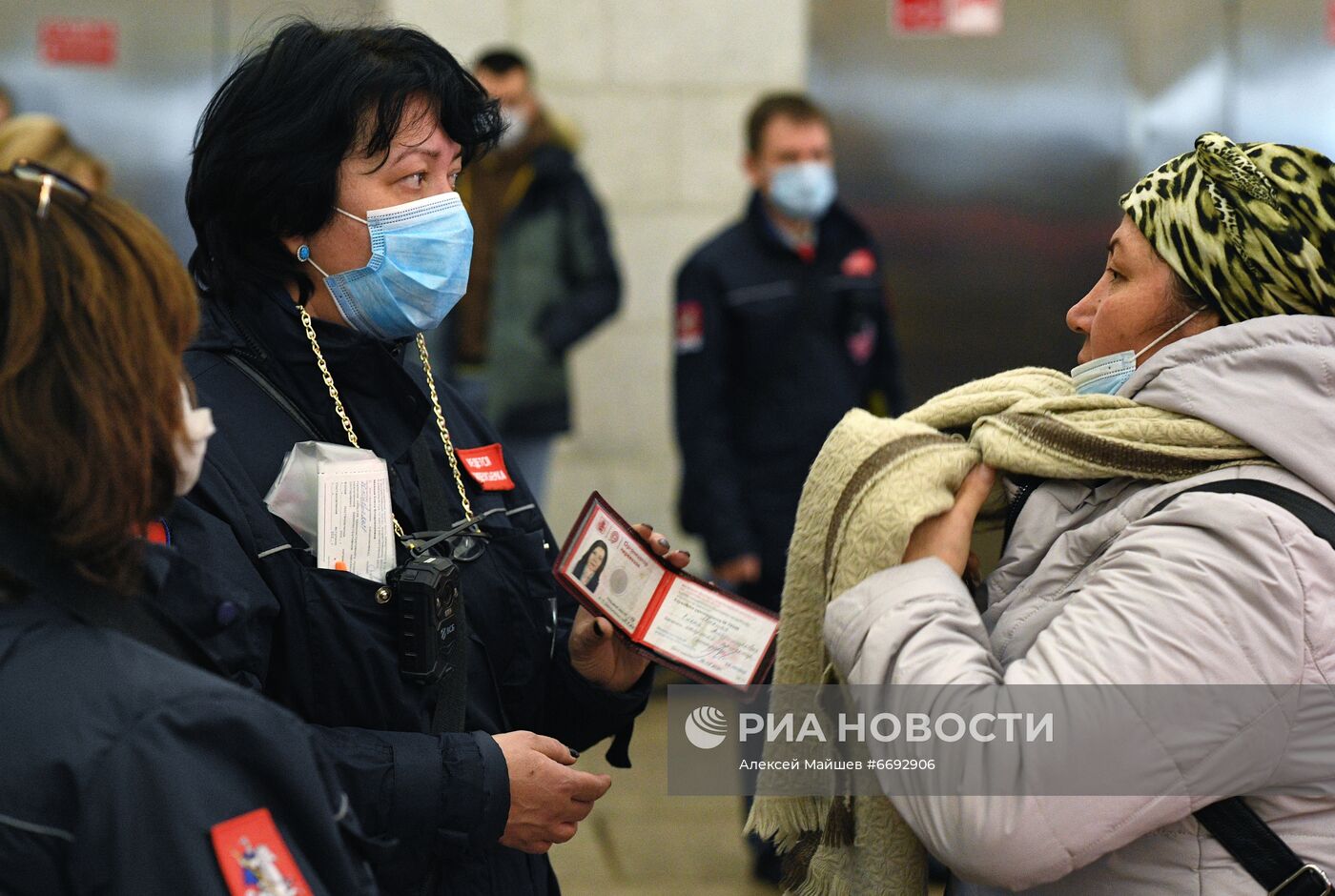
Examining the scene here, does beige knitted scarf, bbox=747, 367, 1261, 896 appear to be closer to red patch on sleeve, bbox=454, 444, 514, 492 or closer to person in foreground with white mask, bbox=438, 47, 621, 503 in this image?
red patch on sleeve, bbox=454, 444, 514, 492

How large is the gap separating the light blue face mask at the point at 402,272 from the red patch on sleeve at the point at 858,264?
2865mm

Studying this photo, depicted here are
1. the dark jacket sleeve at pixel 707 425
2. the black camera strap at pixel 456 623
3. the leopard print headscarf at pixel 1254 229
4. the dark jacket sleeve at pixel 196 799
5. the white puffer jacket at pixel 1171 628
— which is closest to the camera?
the dark jacket sleeve at pixel 196 799

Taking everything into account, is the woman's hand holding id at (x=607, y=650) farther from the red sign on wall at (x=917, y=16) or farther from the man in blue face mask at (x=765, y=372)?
the red sign on wall at (x=917, y=16)

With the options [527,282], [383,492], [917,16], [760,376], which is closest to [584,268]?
[527,282]

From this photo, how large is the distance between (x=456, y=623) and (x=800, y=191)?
334 centimetres

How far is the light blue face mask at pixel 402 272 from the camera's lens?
2.28 m

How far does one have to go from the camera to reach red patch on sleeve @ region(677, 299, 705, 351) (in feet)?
16.2

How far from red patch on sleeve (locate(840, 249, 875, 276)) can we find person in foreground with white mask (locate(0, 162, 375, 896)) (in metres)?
A: 3.73

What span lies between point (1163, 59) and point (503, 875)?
19.8 ft

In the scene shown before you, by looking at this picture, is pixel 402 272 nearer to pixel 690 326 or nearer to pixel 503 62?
pixel 690 326

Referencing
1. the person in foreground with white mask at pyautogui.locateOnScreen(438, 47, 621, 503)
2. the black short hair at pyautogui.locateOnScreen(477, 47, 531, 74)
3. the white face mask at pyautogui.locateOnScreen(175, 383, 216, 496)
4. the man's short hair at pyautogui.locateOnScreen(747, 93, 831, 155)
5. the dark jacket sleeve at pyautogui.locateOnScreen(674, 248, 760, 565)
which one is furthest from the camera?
the black short hair at pyautogui.locateOnScreen(477, 47, 531, 74)

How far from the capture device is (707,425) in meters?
4.92

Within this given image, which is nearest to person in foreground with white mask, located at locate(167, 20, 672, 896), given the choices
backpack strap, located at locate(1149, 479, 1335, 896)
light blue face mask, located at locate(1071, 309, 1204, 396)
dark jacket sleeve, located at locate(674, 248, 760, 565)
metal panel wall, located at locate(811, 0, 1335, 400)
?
light blue face mask, located at locate(1071, 309, 1204, 396)

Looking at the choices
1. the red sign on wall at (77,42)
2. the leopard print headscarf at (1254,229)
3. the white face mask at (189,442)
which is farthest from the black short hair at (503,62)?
the white face mask at (189,442)
